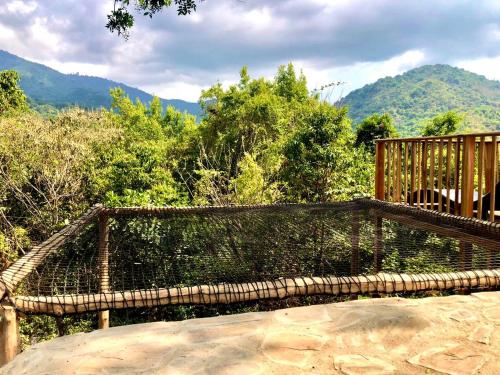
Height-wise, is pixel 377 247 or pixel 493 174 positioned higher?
pixel 493 174

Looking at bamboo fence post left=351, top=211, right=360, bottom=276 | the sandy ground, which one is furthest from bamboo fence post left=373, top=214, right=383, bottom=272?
the sandy ground

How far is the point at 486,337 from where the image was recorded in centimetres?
147

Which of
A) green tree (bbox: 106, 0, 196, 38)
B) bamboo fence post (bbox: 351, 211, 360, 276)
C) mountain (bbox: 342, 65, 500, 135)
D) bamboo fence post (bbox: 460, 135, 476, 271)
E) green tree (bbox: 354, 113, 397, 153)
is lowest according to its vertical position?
bamboo fence post (bbox: 351, 211, 360, 276)

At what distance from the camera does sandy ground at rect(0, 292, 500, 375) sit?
1279 millimetres

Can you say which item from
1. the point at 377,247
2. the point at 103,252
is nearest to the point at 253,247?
the point at 377,247

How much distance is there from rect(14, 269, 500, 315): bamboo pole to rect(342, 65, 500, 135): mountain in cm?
3438

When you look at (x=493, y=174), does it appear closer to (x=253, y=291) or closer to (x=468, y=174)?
(x=468, y=174)

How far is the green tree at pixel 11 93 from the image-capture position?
22.1 meters

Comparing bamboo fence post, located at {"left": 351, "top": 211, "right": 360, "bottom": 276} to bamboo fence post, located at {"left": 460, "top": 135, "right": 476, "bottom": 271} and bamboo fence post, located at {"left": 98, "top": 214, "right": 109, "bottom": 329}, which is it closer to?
bamboo fence post, located at {"left": 460, "top": 135, "right": 476, "bottom": 271}

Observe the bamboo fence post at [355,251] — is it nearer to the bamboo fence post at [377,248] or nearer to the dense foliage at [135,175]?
the bamboo fence post at [377,248]

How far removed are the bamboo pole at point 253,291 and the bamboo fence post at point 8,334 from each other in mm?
40

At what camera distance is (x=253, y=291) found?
5.88 feet

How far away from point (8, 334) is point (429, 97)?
48686 mm

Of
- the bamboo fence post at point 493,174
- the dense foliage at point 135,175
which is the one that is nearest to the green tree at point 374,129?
the dense foliage at point 135,175
